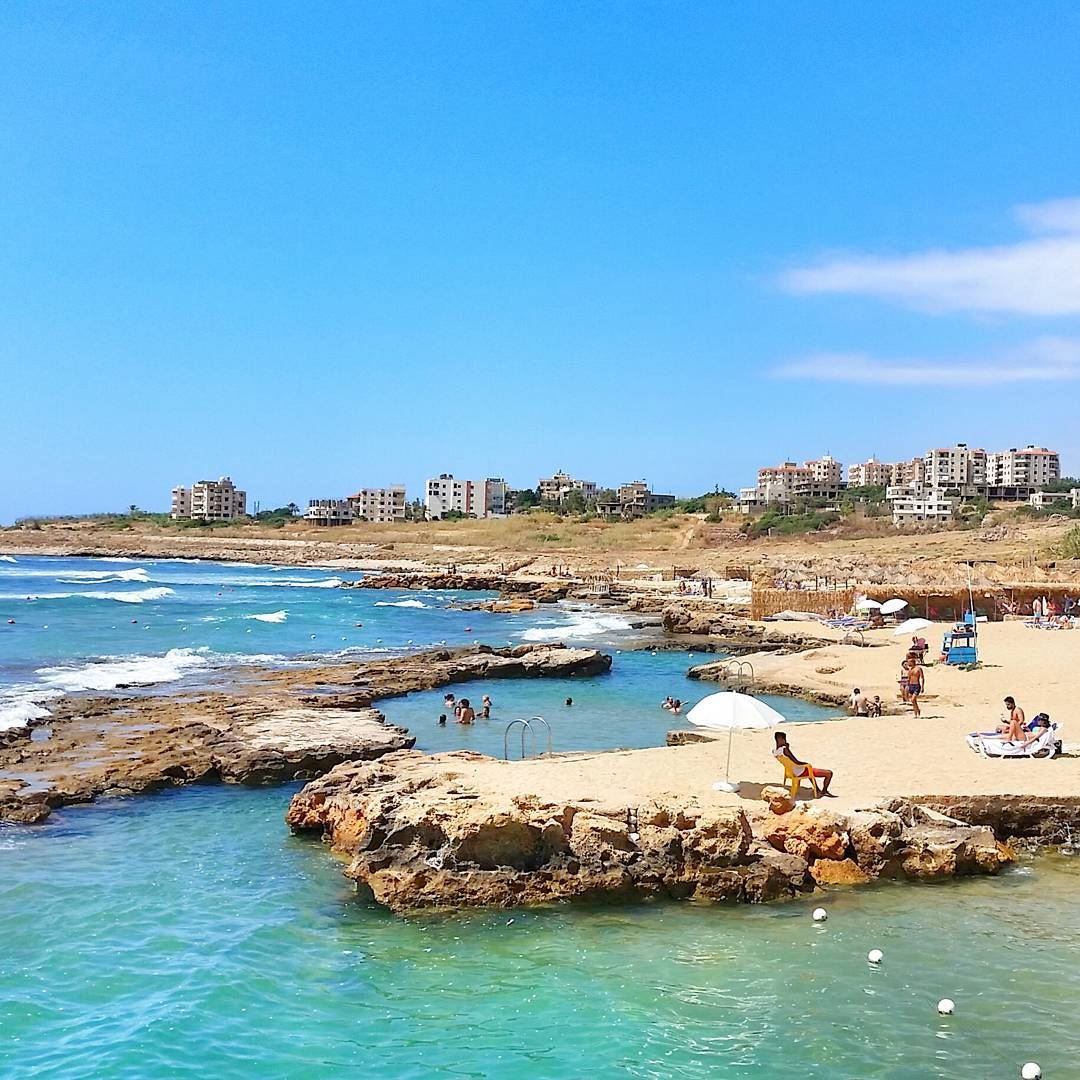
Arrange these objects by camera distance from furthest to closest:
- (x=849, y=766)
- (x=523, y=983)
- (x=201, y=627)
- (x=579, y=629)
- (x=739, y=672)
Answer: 1. (x=201, y=627)
2. (x=579, y=629)
3. (x=739, y=672)
4. (x=849, y=766)
5. (x=523, y=983)

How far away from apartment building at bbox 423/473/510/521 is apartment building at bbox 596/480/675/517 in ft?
64.6

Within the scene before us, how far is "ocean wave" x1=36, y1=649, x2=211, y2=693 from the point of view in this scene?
29969mm

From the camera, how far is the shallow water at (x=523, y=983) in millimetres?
8758

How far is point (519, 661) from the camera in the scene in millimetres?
32875

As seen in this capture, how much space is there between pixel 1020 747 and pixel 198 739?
14.3 m

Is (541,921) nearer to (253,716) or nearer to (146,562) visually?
(253,716)

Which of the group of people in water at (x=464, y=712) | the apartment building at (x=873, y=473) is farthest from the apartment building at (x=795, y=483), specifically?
the group of people in water at (x=464, y=712)

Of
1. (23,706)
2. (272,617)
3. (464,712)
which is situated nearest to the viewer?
(464,712)


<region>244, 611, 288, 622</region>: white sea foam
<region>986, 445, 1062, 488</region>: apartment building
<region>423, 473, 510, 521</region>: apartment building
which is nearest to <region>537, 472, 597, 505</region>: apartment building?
<region>423, 473, 510, 521</region>: apartment building

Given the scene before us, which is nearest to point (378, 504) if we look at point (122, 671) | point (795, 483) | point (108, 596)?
point (795, 483)

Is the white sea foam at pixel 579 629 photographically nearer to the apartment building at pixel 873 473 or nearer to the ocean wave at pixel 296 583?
the ocean wave at pixel 296 583

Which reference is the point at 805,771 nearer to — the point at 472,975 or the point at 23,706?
the point at 472,975

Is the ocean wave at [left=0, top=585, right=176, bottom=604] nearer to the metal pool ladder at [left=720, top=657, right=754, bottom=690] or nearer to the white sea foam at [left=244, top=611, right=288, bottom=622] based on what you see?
the white sea foam at [left=244, top=611, right=288, bottom=622]

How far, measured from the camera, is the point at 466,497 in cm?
17850
